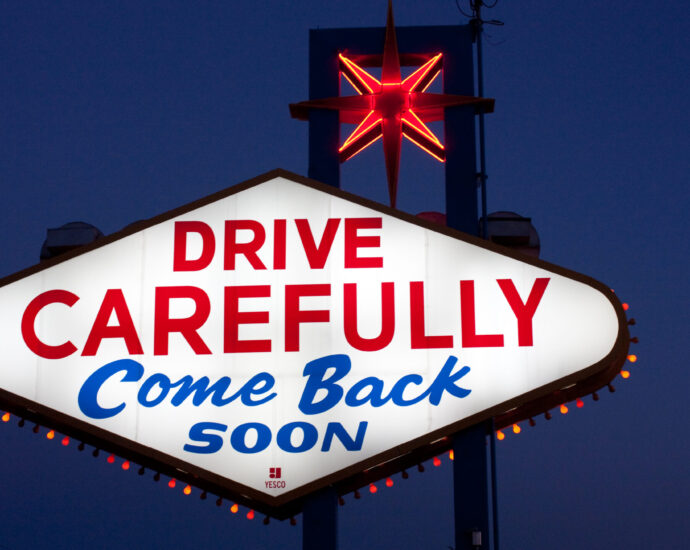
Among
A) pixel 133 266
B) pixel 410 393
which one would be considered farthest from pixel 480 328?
pixel 133 266

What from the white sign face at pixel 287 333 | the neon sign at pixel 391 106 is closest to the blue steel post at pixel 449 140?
the neon sign at pixel 391 106

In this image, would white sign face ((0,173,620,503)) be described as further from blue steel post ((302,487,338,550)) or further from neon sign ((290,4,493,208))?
neon sign ((290,4,493,208))

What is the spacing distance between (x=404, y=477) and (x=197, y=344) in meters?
2.89

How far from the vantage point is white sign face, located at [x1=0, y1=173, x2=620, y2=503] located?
11422 millimetres

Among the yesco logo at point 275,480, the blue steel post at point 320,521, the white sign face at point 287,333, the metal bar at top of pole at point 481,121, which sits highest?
the metal bar at top of pole at point 481,121

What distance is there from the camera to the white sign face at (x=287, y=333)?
11422 millimetres

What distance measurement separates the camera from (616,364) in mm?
11477

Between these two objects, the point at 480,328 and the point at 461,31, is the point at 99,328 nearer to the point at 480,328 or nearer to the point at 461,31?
the point at 480,328

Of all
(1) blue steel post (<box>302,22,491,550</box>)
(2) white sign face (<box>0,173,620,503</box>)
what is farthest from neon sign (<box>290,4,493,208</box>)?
(2) white sign face (<box>0,173,620,503</box>)

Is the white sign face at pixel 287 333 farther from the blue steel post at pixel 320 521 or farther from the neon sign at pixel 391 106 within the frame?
the neon sign at pixel 391 106

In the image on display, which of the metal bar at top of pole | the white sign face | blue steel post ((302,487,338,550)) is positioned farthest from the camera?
the metal bar at top of pole

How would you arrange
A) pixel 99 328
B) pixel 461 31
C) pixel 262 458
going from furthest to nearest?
1. pixel 461 31
2. pixel 99 328
3. pixel 262 458

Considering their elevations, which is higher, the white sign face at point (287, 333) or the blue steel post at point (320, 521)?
the white sign face at point (287, 333)

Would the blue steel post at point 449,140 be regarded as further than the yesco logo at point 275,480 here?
Yes
